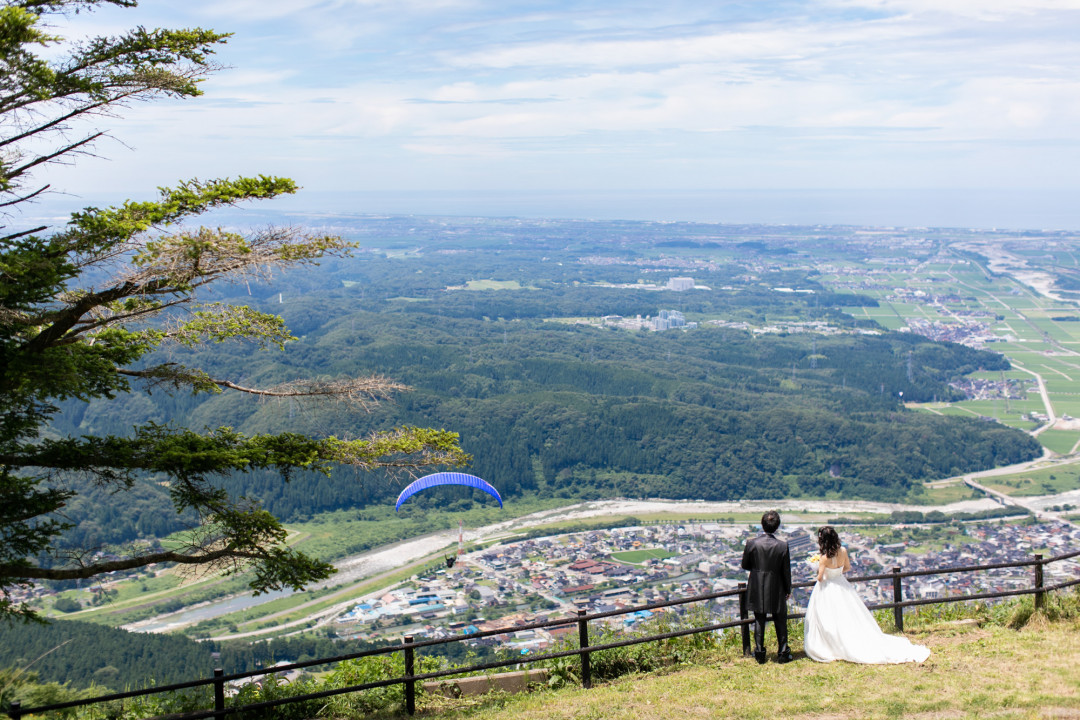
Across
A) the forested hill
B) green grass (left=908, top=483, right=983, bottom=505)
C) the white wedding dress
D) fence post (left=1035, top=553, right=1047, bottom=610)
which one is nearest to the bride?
the white wedding dress

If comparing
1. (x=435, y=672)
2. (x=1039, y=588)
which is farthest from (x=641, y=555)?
(x=435, y=672)

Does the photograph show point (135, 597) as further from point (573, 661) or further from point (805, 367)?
point (805, 367)

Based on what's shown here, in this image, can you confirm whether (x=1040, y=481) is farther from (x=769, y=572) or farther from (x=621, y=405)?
(x=769, y=572)

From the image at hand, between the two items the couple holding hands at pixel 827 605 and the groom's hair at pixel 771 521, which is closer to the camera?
the groom's hair at pixel 771 521

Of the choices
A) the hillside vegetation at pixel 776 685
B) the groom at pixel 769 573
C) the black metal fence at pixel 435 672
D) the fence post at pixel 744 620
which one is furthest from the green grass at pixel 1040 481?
the groom at pixel 769 573

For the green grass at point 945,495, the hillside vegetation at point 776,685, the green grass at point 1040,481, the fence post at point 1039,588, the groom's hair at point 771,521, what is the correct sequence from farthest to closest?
the green grass at point 945,495 → the green grass at point 1040,481 → the fence post at point 1039,588 → the groom's hair at point 771,521 → the hillside vegetation at point 776,685

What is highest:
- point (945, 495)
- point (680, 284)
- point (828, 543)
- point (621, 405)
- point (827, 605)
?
point (680, 284)

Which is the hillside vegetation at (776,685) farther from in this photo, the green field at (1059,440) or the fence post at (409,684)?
the green field at (1059,440)
